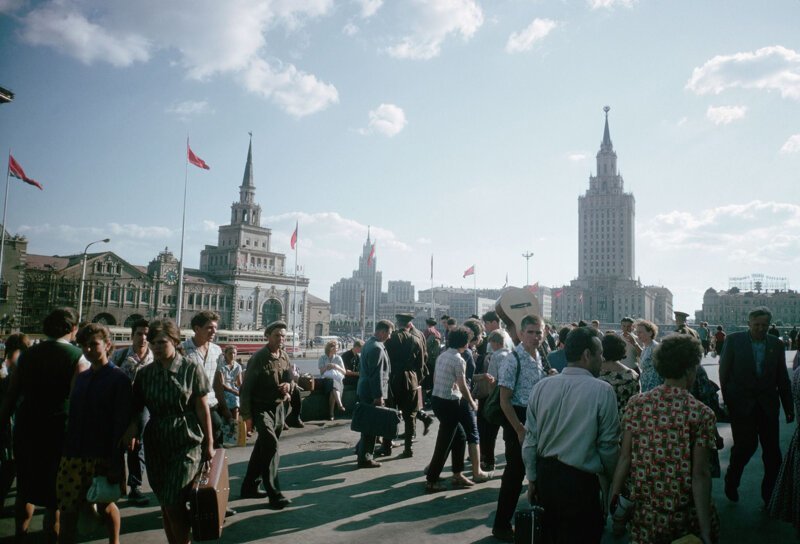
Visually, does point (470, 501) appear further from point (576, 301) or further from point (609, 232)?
point (609, 232)

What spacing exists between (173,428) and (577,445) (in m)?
3.10

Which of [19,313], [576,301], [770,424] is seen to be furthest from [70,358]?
[576,301]

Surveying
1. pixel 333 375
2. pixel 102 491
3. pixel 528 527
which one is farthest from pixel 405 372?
pixel 528 527

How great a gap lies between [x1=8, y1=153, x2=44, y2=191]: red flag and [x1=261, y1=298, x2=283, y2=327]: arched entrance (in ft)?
163

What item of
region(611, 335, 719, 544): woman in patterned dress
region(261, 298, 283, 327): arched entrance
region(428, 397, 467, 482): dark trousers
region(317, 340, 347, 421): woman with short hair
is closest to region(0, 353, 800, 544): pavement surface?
region(428, 397, 467, 482): dark trousers

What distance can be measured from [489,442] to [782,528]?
134 inches

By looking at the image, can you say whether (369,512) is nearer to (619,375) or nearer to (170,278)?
(619,375)

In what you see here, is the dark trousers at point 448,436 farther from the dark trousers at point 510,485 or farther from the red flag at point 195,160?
the red flag at point 195,160

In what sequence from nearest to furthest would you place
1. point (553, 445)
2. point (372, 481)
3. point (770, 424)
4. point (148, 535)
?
1. point (553, 445)
2. point (148, 535)
3. point (770, 424)
4. point (372, 481)

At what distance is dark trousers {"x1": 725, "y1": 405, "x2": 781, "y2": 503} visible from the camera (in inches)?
223

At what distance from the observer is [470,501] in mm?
5840

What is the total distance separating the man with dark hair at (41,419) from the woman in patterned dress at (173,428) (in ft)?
2.25

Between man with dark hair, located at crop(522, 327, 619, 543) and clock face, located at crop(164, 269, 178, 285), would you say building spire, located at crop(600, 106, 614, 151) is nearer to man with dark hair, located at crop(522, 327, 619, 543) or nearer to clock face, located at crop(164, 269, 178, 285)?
clock face, located at crop(164, 269, 178, 285)

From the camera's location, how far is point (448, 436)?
6.30 metres
